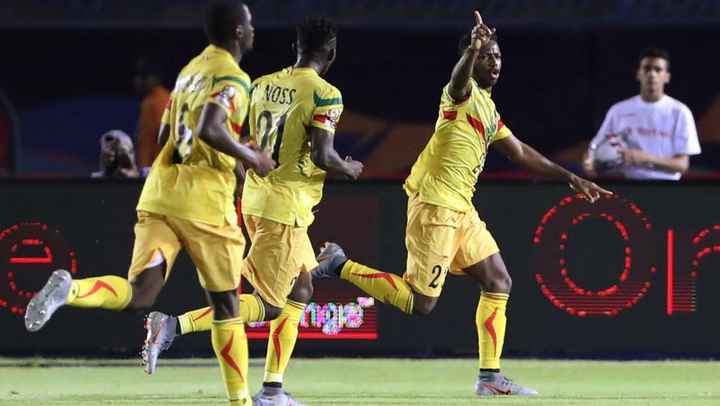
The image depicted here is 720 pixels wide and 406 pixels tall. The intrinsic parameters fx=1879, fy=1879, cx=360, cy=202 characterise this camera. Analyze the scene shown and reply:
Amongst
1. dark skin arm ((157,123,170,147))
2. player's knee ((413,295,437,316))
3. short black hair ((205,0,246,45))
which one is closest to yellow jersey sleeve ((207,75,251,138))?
short black hair ((205,0,246,45))

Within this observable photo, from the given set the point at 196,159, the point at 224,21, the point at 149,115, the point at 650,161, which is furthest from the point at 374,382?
the point at 149,115

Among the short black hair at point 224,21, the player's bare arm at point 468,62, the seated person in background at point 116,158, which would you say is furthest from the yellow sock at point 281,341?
the seated person in background at point 116,158

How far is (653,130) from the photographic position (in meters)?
12.7

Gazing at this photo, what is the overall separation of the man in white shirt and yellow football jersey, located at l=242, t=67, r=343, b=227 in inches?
137

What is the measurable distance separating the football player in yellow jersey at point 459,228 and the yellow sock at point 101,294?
2.35 m

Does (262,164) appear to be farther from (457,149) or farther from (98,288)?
(457,149)

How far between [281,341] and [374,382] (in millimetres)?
1509

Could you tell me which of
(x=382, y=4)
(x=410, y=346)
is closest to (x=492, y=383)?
(x=410, y=346)

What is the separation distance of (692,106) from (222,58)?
8.16m

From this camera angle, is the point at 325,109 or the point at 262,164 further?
the point at 325,109

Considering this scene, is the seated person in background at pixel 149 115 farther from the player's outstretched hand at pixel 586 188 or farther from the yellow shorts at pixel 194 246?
the yellow shorts at pixel 194 246

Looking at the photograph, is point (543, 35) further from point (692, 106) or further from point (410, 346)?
point (410, 346)

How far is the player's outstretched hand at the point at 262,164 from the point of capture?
842cm

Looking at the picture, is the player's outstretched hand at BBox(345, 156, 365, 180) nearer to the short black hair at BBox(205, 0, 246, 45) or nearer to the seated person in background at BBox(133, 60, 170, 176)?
the short black hair at BBox(205, 0, 246, 45)
